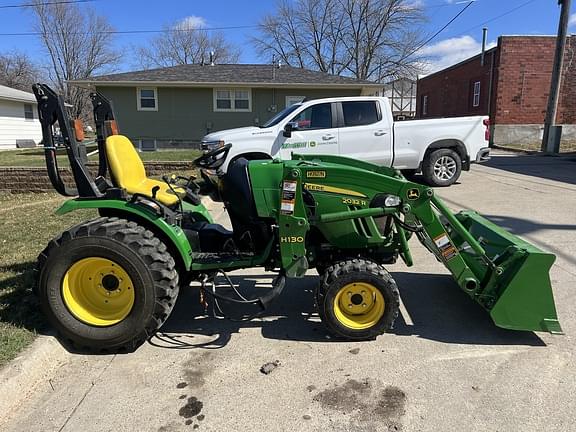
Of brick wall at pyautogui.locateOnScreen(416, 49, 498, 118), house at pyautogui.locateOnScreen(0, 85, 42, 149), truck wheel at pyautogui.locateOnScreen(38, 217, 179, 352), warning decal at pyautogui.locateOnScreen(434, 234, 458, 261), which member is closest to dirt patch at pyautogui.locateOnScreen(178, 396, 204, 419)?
truck wheel at pyautogui.locateOnScreen(38, 217, 179, 352)

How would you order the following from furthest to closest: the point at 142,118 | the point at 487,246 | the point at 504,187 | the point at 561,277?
the point at 142,118, the point at 504,187, the point at 561,277, the point at 487,246

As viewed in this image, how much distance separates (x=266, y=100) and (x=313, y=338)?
18.3 meters

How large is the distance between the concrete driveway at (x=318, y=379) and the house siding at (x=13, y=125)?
25712 mm

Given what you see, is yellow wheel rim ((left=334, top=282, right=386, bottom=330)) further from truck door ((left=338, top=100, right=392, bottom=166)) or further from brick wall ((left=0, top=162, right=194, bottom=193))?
brick wall ((left=0, top=162, right=194, bottom=193))

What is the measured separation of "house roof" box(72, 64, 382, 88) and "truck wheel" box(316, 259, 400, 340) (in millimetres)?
17497

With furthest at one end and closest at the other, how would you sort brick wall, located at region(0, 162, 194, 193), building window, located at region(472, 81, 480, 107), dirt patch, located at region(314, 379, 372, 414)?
building window, located at region(472, 81, 480, 107), brick wall, located at region(0, 162, 194, 193), dirt patch, located at region(314, 379, 372, 414)

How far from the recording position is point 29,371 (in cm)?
301

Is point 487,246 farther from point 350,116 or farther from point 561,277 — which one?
point 350,116

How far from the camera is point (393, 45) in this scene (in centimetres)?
4053

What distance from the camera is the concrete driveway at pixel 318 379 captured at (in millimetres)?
2645

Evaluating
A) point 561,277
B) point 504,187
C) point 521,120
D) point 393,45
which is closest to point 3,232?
point 561,277

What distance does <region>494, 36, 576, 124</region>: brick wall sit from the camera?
77.8ft

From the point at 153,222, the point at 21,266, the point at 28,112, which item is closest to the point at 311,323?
the point at 153,222

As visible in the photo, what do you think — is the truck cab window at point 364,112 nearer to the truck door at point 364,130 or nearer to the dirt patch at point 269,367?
the truck door at point 364,130
